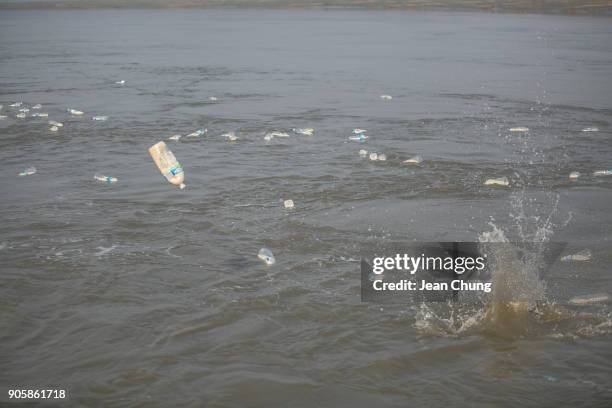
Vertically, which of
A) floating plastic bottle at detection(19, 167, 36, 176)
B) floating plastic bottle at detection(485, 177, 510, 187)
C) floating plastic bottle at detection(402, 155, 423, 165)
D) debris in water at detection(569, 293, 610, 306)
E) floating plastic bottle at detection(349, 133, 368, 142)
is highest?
floating plastic bottle at detection(349, 133, 368, 142)

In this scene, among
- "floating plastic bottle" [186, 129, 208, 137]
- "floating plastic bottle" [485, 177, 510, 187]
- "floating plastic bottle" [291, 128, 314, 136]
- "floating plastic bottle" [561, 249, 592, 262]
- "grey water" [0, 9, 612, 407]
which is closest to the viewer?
"grey water" [0, 9, 612, 407]

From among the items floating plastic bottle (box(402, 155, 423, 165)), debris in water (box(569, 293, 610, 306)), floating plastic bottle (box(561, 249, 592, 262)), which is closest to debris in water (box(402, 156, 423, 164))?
floating plastic bottle (box(402, 155, 423, 165))

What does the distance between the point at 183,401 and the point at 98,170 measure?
21.5ft

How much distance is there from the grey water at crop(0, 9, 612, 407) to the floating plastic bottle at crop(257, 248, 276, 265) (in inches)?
3.4

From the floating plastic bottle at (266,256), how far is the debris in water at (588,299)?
302cm

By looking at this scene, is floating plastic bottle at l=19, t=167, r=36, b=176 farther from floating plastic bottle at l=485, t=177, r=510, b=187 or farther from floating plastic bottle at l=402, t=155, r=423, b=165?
floating plastic bottle at l=485, t=177, r=510, b=187

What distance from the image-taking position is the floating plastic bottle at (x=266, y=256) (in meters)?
7.23

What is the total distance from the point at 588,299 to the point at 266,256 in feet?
10.7

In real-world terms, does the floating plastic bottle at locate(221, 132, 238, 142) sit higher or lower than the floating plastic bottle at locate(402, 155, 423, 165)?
higher

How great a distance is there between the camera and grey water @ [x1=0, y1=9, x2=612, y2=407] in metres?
5.29

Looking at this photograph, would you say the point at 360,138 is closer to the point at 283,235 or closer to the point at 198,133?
the point at 198,133

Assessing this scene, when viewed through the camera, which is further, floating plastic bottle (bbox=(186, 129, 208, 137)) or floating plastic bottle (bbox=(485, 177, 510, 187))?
floating plastic bottle (bbox=(186, 129, 208, 137))

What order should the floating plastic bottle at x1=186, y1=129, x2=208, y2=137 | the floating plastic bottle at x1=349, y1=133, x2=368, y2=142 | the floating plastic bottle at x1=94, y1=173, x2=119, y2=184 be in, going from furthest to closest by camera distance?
the floating plastic bottle at x1=186, y1=129, x2=208, y2=137 → the floating plastic bottle at x1=349, y1=133, x2=368, y2=142 → the floating plastic bottle at x1=94, y1=173, x2=119, y2=184

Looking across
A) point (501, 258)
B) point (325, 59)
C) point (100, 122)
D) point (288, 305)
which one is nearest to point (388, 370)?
point (288, 305)
